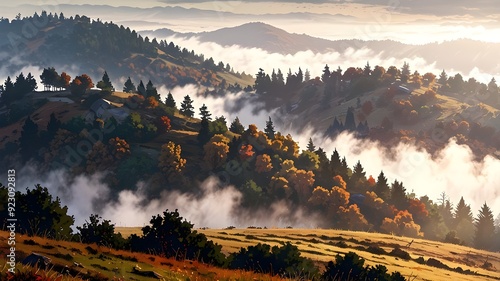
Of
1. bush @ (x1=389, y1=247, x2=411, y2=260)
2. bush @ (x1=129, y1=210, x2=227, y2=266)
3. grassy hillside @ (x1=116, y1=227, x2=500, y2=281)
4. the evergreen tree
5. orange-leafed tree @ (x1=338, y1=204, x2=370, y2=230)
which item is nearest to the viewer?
bush @ (x1=129, y1=210, x2=227, y2=266)

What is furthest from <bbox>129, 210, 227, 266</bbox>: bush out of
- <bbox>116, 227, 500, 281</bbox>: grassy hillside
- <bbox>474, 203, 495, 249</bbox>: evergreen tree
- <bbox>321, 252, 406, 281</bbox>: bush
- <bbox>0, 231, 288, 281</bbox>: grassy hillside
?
<bbox>474, 203, 495, 249</bbox>: evergreen tree

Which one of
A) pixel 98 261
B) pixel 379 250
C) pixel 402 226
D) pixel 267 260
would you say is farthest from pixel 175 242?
pixel 402 226

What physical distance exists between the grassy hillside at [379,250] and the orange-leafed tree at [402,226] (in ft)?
126

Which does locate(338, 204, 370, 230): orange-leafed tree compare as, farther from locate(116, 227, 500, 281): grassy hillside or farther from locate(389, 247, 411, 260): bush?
locate(389, 247, 411, 260): bush

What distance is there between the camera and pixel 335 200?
18900 cm

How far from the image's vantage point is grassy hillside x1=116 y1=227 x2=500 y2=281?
87438 mm

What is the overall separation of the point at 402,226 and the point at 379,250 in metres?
80.6

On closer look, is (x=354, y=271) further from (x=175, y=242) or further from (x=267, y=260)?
(x=175, y=242)

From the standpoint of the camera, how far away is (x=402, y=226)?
181875 mm

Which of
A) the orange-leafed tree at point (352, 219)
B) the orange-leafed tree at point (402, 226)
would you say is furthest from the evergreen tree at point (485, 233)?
the orange-leafed tree at point (352, 219)

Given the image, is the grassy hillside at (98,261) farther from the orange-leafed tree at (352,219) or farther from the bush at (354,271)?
the orange-leafed tree at (352,219)

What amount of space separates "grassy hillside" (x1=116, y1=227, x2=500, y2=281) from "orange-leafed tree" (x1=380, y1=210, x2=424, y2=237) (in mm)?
38463

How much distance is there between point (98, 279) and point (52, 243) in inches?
391

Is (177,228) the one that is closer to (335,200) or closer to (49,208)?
(49,208)
